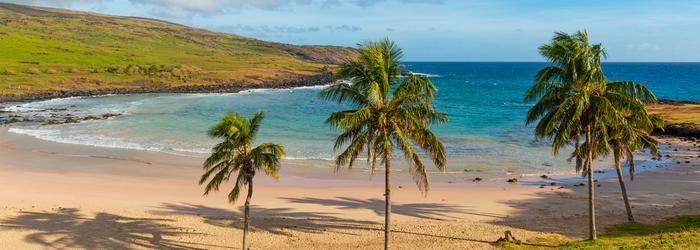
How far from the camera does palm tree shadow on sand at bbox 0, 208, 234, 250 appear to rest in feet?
45.7

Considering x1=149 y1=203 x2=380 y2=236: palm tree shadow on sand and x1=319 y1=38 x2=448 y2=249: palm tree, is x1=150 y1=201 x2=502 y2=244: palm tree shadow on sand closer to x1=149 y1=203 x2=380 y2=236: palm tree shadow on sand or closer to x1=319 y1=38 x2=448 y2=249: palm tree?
Answer: x1=149 y1=203 x2=380 y2=236: palm tree shadow on sand

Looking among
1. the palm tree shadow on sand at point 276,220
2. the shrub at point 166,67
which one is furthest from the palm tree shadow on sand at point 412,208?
the shrub at point 166,67

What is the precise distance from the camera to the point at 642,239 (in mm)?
13430

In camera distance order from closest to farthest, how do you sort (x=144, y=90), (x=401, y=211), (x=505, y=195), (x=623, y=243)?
(x=623, y=243)
(x=401, y=211)
(x=505, y=195)
(x=144, y=90)

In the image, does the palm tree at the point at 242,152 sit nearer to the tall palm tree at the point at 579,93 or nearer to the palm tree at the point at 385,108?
the palm tree at the point at 385,108

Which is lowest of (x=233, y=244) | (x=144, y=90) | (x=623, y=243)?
(x=233, y=244)

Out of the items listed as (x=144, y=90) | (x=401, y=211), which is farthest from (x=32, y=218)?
(x=144, y=90)

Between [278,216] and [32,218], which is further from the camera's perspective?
[278,216]

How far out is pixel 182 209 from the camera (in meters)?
18.5

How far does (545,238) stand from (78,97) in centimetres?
7683

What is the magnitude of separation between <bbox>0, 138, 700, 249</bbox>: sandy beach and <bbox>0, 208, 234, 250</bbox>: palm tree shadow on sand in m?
0.03

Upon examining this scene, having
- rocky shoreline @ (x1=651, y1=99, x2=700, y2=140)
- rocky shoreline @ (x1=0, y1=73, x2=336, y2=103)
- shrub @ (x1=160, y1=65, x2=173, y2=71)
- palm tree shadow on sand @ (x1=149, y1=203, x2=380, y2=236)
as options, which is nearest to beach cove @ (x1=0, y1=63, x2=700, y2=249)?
palm tree shadow on sand @ (x1=149, y1=203, x2=380, y2=236)

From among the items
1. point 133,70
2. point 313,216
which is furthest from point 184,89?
point 313,216

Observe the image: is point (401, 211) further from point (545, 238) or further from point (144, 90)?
point (144, 90)
